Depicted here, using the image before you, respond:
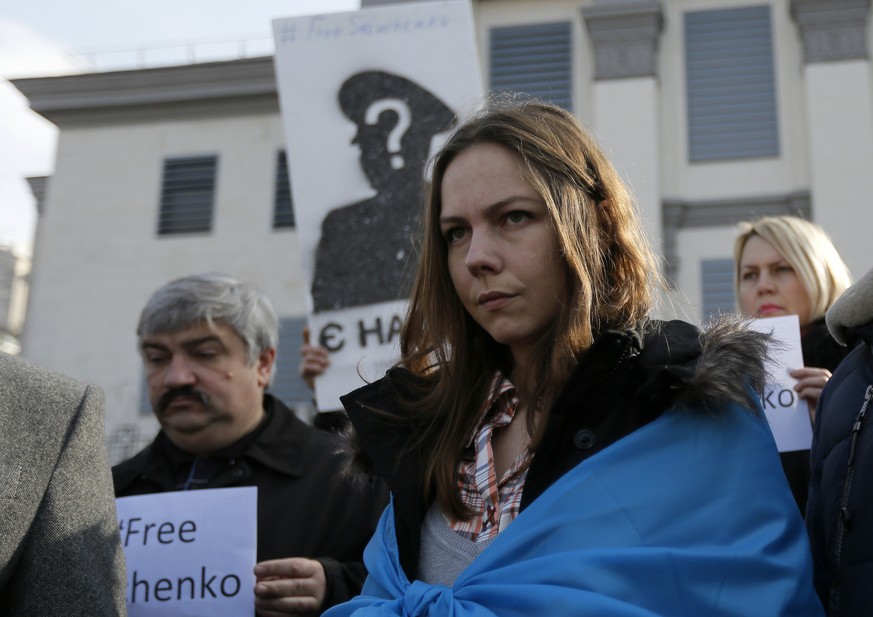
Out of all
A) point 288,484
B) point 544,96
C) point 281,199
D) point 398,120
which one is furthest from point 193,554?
point 281,199

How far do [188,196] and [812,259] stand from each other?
506 inches

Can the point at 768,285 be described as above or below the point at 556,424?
above

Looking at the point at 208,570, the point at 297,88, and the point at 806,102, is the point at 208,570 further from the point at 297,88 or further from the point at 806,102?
the point at 806,102

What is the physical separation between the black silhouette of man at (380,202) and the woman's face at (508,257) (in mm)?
2014

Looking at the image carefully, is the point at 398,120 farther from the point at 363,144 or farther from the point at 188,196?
the point at 188,196

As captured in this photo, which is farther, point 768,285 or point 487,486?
point 768,285

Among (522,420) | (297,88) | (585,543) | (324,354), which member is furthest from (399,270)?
(585,543)

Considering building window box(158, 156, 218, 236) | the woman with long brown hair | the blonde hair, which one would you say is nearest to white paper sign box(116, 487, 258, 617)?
the woman with long brown hair

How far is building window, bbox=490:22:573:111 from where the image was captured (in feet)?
46.8

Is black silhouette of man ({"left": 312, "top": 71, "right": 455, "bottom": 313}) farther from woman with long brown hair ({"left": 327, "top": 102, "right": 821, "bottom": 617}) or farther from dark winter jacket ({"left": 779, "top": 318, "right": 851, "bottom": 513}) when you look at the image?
woman with long brown hair ({"left": 327, "top": 102, "right": 821, "bottom": 617})

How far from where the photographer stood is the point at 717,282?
1330 cm

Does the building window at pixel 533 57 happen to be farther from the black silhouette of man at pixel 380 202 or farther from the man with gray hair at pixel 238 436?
the man with gray hair at pixel 238 436

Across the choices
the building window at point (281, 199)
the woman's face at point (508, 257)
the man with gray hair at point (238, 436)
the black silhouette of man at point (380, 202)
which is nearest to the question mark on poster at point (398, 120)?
the black silhouette of man at point (380, 202)

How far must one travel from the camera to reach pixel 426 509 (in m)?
2.52
